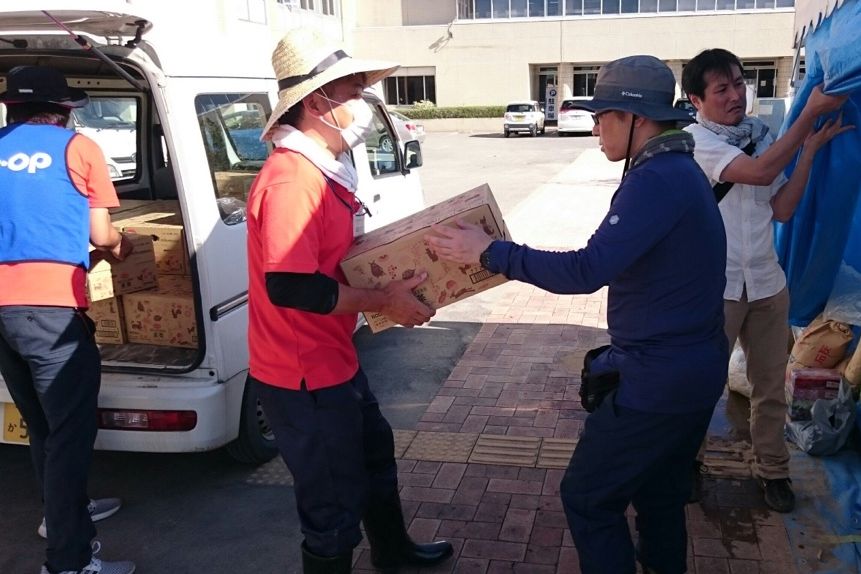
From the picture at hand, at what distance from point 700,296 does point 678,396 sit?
0.31 meters

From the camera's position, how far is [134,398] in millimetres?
3588

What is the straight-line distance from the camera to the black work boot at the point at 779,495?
11.5 feet

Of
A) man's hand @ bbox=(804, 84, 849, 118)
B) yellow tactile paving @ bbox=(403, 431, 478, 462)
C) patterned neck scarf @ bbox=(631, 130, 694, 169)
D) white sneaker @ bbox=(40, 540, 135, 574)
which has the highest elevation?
man's hand @ bbox=(804, 84, 849, 118)

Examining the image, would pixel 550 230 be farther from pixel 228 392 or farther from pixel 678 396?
pixel 678 396

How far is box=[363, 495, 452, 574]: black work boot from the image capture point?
309 centimetres

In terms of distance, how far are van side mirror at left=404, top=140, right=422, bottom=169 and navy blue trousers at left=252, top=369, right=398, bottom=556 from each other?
12.0ft

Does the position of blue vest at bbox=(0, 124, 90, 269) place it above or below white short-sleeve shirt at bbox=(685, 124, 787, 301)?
above

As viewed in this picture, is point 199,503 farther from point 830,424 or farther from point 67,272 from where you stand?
point 830,424

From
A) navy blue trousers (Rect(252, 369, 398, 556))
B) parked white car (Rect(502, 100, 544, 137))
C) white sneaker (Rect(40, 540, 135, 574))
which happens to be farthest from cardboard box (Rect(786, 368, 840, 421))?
parked white car (Rect(502, 100, 544, 137))

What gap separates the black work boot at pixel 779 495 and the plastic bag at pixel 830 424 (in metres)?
0.47

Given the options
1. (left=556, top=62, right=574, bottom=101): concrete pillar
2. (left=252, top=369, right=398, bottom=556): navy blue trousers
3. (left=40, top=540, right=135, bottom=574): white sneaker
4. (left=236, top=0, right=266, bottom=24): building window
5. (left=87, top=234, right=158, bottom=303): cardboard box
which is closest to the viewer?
(left=252, top=369, right=398, bottom=556): navy blue trousers

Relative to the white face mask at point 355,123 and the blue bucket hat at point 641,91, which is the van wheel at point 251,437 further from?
the blue bucket hat at point 641,91

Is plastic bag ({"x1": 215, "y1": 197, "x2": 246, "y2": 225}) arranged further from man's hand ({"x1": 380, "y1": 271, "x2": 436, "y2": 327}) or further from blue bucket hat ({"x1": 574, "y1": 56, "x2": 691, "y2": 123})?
blue bucket hat ({"x1": 574, "y1": 56, "x2": 691, "y2": 123})

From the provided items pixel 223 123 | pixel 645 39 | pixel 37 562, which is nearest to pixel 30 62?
pixel 223 123
